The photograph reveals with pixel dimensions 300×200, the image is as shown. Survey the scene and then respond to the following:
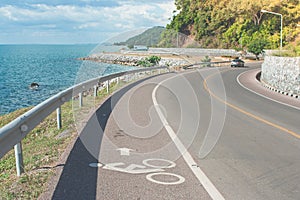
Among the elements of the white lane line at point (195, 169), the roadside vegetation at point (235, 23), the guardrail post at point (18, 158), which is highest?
the roadside vegetation at point (235, 23)

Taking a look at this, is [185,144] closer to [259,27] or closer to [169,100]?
[169,100]

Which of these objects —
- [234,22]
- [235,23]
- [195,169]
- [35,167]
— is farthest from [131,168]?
[234,22]

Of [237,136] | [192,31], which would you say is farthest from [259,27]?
[237,136]

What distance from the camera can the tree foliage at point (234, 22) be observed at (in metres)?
82.2

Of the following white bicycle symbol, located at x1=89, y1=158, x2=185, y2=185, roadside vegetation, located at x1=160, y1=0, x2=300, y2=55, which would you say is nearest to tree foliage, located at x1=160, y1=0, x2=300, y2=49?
roadside vegetation, located at x1=160, y1=0, x2=300, y2=55

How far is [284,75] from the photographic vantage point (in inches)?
885

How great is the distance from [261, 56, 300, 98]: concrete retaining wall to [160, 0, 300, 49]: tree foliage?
173ft

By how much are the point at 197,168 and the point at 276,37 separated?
3130 inches

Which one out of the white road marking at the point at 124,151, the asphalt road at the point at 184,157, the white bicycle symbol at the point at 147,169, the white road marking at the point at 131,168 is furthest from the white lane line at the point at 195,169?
the white road marking at the point at 124,151

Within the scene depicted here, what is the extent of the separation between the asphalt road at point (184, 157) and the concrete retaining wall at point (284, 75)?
7.98m

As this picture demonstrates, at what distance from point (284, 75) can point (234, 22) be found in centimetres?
8010

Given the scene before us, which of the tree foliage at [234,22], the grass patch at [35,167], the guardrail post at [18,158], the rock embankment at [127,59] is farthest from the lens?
the tree foliage at [234,22]

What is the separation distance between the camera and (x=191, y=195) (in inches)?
208

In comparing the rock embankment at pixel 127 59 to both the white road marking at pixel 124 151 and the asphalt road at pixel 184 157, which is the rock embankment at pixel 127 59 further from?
the white road marking at pixel 124 151
